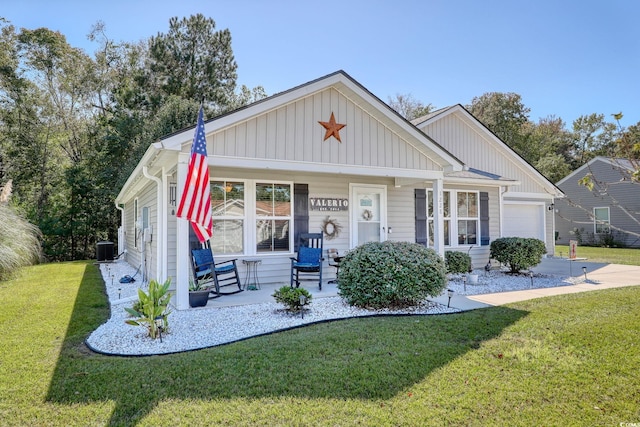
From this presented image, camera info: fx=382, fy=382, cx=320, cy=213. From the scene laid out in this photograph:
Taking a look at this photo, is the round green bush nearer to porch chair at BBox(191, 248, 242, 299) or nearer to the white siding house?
porch chair at BBox(191, 248, 242, 299)

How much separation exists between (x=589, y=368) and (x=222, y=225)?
5.97 metres

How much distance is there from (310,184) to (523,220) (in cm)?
804

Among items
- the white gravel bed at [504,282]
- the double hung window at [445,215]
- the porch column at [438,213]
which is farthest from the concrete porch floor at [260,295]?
the double hung window at [445,215]

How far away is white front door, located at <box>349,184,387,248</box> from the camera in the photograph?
28.5 feet

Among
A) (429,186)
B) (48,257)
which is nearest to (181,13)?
(48,257)

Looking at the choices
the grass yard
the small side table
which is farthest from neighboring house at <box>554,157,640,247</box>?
the small side table

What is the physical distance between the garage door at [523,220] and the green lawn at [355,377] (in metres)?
7.39

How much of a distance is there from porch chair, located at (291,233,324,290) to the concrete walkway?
223 centimetres

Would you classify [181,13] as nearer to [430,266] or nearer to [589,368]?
[430,266]

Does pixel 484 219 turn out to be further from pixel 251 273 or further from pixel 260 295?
pixel 260 295

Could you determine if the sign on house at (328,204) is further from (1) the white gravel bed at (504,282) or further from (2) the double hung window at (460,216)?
(1) the white gravel bed at (504,282)

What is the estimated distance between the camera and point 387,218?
9.02 m

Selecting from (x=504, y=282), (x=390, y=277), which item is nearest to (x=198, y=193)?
(x=390, y=277)

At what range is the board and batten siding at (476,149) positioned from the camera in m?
11.6
